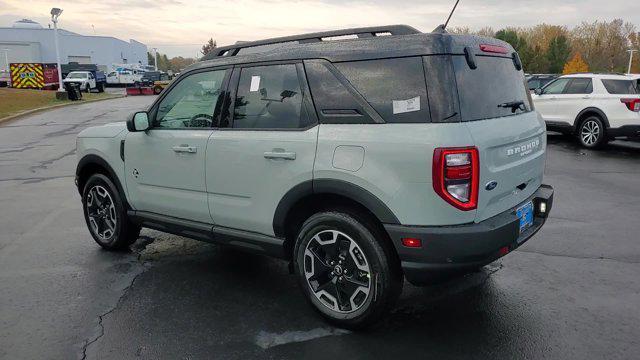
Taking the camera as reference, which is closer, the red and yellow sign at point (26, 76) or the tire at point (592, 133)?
the tire at point (592, 133)

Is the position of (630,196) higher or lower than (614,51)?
lower

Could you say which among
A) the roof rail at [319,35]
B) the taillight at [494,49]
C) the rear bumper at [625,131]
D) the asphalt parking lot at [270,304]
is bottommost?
the asphalt parking lot at [270,304]

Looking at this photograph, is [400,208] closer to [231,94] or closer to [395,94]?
[395,94]

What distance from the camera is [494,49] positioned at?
3.55 meters

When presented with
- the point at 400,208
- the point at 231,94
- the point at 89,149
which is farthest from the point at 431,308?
the point at 89,149

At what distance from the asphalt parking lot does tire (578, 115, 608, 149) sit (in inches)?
249

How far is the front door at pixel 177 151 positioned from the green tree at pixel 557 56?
74792 mm

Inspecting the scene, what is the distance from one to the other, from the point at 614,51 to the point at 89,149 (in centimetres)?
9942

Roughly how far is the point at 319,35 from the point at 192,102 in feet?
4.33

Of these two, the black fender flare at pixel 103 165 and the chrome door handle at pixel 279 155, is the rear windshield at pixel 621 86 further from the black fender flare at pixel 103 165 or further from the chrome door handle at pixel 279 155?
the black fender flare at pixel 103 165

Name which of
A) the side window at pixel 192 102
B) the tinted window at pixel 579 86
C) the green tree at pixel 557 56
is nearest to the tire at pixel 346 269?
the side window at pixel 192 102

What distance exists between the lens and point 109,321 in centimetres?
363

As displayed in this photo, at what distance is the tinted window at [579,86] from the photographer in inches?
471

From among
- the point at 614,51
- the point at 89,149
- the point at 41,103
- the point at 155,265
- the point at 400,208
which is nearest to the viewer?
the point at 400,208
